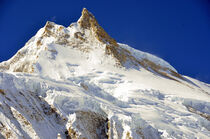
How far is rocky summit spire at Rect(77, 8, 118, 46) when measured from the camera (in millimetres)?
42188

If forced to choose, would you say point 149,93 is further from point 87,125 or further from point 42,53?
point 42,53

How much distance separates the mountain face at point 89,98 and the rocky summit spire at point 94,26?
0.32 meters

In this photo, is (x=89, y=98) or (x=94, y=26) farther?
(x=94, y=26)

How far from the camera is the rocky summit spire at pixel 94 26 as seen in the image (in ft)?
138

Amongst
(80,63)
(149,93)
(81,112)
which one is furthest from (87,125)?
(80,63)

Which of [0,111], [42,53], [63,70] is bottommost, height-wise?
[0,111]

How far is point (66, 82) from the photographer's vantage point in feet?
80.1

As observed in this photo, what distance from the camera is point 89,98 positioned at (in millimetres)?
21016

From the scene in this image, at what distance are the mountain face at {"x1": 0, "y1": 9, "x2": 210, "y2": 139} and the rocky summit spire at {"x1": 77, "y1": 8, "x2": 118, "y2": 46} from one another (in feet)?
1.05

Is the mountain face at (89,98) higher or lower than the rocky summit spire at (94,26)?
lower

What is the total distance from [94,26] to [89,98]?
25230mm

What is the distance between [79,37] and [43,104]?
24.1 meters

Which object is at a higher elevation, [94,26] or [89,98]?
[94,26]

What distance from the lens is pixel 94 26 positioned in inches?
1756
